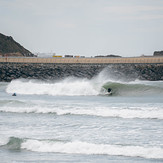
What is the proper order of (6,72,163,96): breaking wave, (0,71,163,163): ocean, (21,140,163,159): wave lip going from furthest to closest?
1. (6,72,163,96): breaking wave
2. (0,71,163,163): ocean
3. (21,140,163,159): wave lip

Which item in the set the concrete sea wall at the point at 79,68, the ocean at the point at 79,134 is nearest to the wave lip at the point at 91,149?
the ocean at the point at 79,134

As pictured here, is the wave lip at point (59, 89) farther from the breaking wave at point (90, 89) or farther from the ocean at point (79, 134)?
the ocean at point (79, 134)

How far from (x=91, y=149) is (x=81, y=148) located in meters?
0.39

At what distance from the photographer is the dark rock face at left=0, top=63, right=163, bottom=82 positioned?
66.8 metres

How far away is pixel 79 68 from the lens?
70.1 metres

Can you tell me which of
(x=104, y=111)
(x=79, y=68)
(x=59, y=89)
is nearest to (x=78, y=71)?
(x=79, y=68)

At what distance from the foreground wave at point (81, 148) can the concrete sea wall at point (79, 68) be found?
47.9 metres

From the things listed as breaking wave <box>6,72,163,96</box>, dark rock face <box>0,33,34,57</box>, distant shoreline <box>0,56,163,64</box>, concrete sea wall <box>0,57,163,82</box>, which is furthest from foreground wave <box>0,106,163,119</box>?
dark rock face <box>0,33,34,57</box>

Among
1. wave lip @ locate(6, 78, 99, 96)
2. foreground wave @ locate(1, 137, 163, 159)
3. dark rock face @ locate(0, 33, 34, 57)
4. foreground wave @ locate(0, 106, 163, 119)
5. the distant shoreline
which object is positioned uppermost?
dark rock face @ locate(0, 33, 34, 57)

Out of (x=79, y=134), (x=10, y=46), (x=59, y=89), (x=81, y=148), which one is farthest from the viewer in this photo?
(x=10, y=46)

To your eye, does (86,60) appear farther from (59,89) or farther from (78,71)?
(59,89)

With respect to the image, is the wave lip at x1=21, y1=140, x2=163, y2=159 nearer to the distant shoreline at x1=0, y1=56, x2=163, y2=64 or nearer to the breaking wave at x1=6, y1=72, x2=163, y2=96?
the breaking wave at x1=6, y1=72, x2=163, y2=96

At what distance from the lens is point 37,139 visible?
17234 mm

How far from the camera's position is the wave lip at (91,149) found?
581 inches
